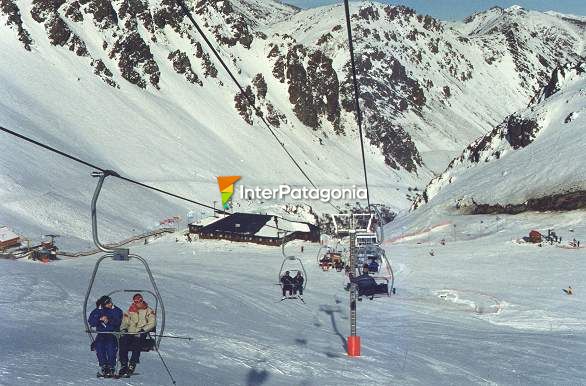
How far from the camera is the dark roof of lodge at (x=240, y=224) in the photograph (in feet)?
218

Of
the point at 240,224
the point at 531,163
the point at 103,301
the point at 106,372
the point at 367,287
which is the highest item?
the point at 531,163

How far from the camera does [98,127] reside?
115m

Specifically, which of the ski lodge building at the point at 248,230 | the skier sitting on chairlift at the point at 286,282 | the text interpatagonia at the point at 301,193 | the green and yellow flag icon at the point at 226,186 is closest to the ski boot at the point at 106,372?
the skier sitting on chairlift at the point at 286,282

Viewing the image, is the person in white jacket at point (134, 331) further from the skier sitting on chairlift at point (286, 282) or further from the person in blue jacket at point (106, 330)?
the skier sitting on chairlift at point (286, 282)

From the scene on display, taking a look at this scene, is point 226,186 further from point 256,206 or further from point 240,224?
point 240,224

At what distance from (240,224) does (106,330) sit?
57449 mm

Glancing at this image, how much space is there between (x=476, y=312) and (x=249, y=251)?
33.0 metres

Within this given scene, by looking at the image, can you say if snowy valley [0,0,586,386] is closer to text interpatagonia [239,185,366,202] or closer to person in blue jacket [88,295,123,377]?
person in blue jacket [88,295,123,377]

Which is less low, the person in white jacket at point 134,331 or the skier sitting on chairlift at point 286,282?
the skier sitting on chairlift at point 286,282

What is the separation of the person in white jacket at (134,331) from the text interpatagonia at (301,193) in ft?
334

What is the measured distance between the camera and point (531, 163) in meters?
81.4

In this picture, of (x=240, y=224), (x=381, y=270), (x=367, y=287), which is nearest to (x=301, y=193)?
(x=240, y=224)

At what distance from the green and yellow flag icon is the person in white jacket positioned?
3411 inches

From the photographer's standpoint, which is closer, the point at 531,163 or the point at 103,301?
the point at 103,301
